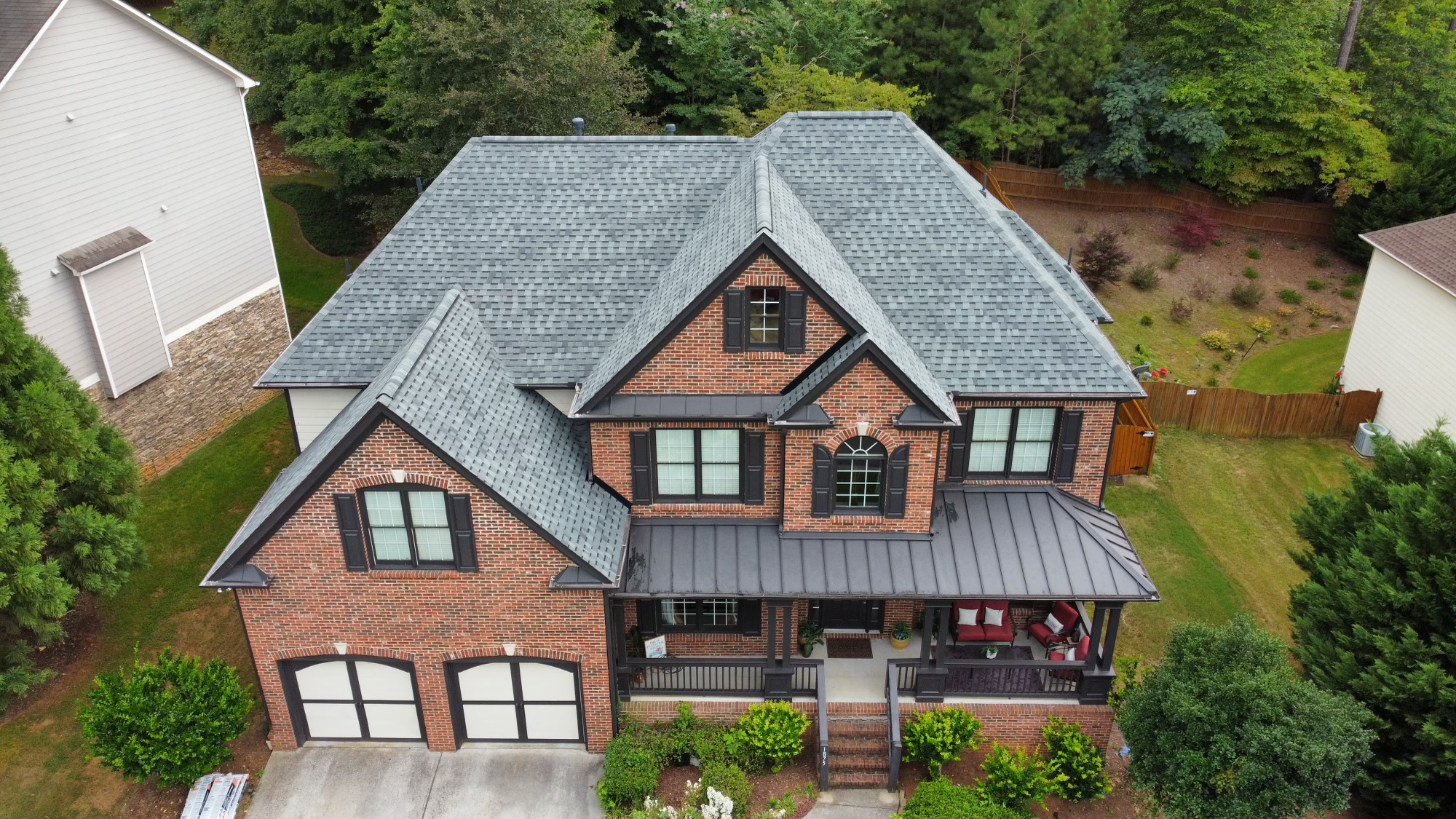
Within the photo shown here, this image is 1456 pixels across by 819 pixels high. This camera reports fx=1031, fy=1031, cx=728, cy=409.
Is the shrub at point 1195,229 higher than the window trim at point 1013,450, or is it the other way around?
the window trim at point 1013,450

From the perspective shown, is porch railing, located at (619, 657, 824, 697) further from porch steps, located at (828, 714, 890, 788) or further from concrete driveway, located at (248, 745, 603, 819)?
concrete driveway, located at (248, 745, 603, 819)

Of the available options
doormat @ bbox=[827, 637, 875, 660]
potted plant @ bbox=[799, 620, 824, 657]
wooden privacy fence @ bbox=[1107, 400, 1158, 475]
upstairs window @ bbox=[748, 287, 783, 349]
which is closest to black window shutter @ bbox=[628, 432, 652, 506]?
upstairs window @ bbox=[748, 287, 783, 349]

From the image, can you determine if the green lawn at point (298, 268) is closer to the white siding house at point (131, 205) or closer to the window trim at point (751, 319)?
the white siding house at point (131, 205)

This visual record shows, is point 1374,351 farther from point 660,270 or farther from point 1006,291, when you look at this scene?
point 660,270

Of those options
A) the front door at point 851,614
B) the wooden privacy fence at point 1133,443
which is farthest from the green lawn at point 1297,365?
the front door at point 851,614

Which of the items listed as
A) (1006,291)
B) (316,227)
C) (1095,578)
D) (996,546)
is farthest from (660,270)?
(316,227)

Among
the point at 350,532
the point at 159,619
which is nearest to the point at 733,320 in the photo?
the point at 350,532

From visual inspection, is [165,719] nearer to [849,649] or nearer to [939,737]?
[849,649]
